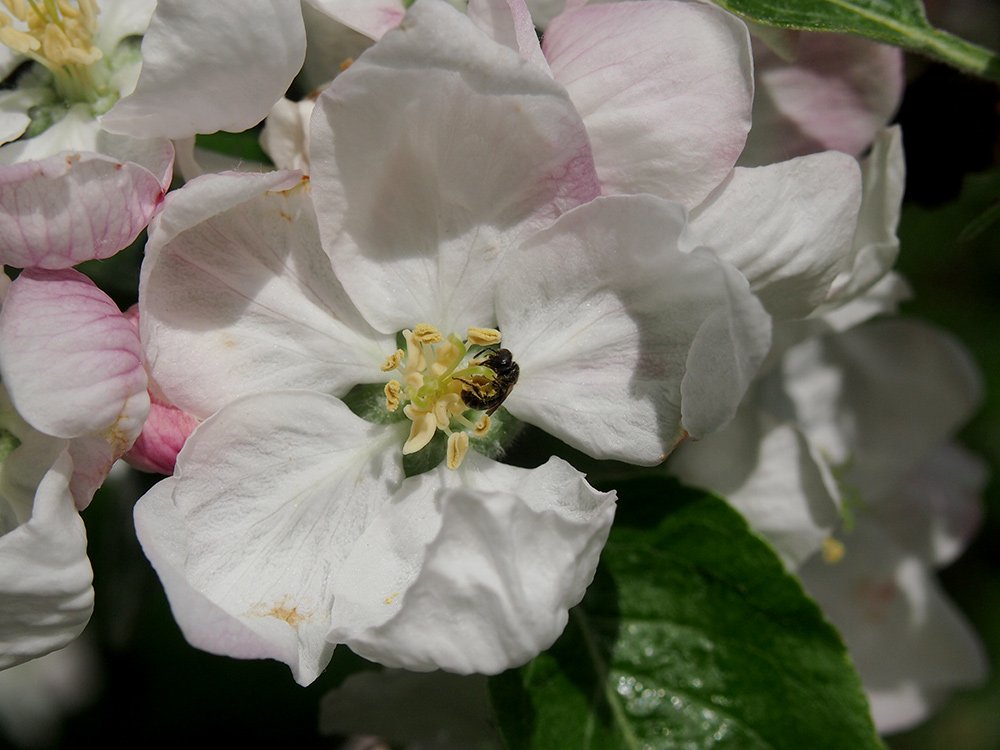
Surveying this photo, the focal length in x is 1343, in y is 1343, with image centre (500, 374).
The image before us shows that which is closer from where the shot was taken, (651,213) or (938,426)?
(651,213)

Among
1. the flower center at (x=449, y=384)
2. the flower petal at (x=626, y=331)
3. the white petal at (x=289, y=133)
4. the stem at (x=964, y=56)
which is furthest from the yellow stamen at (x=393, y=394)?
the stem at (x=964, y=56)

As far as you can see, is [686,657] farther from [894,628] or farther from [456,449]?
[894,628]

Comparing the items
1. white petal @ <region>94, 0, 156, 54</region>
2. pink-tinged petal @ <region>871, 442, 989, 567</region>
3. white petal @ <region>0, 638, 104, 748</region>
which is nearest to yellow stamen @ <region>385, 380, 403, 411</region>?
white petal @ <region>94, 0, 156, 54</region>

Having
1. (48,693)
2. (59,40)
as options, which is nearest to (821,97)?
(59,40)

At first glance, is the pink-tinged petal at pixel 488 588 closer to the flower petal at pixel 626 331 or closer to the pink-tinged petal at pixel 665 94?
the flower petal at pixel 626 331

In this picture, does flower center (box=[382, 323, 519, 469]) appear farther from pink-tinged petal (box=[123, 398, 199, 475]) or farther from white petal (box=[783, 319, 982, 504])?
white petal (box=[783, 319, 982, 504])

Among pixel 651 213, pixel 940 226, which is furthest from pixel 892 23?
pixel 940 226

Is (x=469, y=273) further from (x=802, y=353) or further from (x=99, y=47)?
(x=802, y=353)
